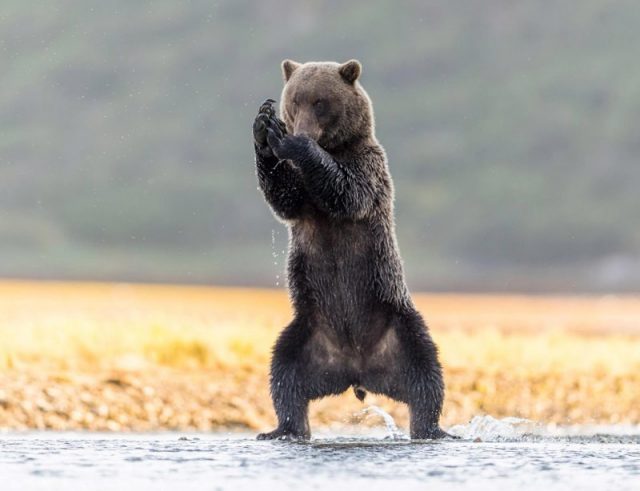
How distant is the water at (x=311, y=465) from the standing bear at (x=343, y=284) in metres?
0.38

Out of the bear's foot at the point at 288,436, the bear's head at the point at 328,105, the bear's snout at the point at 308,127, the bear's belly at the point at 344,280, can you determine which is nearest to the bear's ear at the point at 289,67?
the bear's head at the point at 328,105

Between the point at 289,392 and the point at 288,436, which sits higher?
the point at 289,392

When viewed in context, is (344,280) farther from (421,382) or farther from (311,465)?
(311,465)

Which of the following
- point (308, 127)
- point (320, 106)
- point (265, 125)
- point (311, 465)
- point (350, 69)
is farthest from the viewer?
point (350, 69)

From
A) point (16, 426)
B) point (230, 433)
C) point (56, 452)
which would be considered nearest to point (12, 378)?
point (16, 426)

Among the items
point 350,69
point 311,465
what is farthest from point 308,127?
point 311,465

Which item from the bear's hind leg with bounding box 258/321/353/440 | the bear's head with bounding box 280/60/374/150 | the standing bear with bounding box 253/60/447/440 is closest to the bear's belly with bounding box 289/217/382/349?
the standing bear with bounding box 253/60/447/440

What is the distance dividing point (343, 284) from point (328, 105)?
1.26 m

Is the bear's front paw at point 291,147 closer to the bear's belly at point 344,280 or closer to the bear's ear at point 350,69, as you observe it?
the bear's belly at point 344,280

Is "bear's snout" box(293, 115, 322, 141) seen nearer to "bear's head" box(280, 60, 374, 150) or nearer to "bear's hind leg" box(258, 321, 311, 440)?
"bear's head" box(280, 60, 374, 150)

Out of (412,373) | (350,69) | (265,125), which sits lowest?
(412,373)

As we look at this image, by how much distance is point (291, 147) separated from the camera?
29.4 feet

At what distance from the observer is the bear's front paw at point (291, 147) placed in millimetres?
8945

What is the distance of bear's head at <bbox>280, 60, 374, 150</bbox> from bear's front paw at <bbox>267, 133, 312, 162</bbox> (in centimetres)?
23
